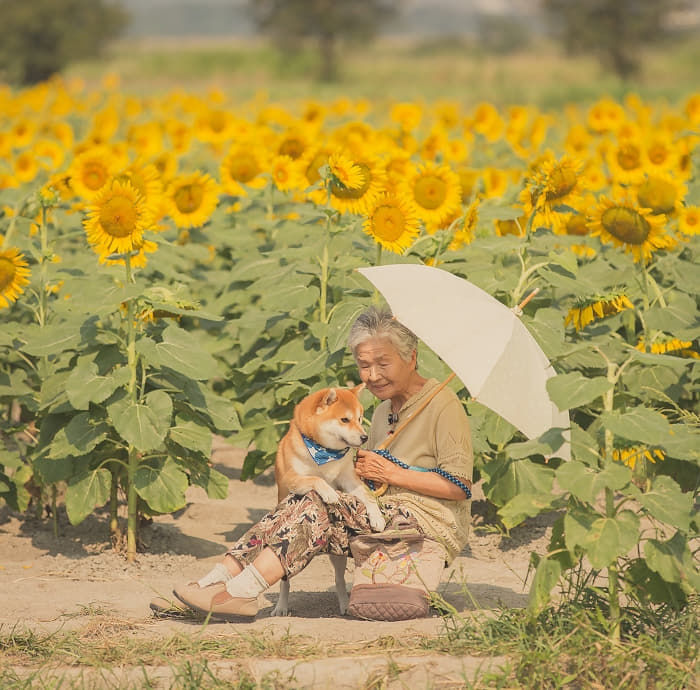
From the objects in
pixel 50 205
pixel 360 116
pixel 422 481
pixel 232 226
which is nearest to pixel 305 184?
pixel 232 226

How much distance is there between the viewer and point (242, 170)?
25.2 feet

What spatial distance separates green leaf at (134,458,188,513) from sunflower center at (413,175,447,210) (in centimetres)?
211

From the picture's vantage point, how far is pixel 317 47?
53219 millimetres

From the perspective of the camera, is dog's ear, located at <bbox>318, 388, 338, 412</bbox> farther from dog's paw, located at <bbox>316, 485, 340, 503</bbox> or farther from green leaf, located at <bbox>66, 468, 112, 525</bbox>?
green leaf, located at <bbox>66, 468, 112, 525</bbox>

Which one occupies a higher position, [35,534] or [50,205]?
[50,205]

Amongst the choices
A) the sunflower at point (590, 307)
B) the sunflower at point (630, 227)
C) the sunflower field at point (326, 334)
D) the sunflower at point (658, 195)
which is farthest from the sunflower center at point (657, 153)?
the sunflower at point (590, 307)

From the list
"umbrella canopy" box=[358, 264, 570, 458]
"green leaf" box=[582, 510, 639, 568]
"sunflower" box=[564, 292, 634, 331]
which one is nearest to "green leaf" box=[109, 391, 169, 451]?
"umbrella canopy" box=[358, 264, 570, 458]

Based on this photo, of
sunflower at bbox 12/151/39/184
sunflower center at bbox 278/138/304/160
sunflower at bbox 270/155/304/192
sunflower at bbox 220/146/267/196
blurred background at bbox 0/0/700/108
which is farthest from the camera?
blurred background at bbox 0/0/700/108

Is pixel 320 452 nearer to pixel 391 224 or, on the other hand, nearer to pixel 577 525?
pixel 577 525

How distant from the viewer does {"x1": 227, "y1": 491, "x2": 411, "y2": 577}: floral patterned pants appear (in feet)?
12.9

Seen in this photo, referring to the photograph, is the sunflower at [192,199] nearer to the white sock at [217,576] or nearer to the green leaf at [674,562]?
the white sock at [217,576]

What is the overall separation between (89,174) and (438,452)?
3.48m

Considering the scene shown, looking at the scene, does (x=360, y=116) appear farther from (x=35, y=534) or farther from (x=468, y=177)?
(x=35, y=534)

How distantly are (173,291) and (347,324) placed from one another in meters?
0.76
